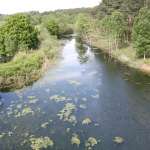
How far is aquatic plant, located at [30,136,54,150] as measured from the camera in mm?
14231

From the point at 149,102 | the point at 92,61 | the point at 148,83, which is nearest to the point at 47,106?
the point at 149,102

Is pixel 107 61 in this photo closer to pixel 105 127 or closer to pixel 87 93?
pixel 87 93

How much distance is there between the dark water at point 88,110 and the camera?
1495 cm

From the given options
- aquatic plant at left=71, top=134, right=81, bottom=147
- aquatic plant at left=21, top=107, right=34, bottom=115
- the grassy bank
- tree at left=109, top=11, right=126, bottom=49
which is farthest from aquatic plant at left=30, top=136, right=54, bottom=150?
tree at left=109, top=11, right=126, bottom=49

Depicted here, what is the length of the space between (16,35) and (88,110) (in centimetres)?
2703

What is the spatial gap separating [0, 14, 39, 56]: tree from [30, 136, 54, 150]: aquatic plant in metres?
26.9

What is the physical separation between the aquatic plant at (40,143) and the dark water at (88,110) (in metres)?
→ 0.39

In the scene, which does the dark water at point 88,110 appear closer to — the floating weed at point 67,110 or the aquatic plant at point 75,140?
the aquatic plant at point 75,140

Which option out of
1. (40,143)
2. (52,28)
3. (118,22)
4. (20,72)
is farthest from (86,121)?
(52,28)

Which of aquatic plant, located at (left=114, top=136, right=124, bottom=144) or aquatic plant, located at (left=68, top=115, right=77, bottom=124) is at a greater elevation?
aquatic plant, located at (left=68, top=115, right=77, bottom=124)

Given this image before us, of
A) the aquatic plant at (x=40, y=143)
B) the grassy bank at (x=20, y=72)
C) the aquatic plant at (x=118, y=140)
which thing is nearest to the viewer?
the aquatic plant at (x=40, y=143)

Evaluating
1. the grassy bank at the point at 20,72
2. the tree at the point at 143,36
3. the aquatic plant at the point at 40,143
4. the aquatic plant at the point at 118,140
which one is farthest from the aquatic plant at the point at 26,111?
the tree at the point at 143,36

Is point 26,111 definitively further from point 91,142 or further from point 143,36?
point 143,36

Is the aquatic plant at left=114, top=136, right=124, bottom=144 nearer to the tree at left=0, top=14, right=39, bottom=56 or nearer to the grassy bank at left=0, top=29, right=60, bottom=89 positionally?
the grassy bank at left=0, top=29, right=60, bottom=89
